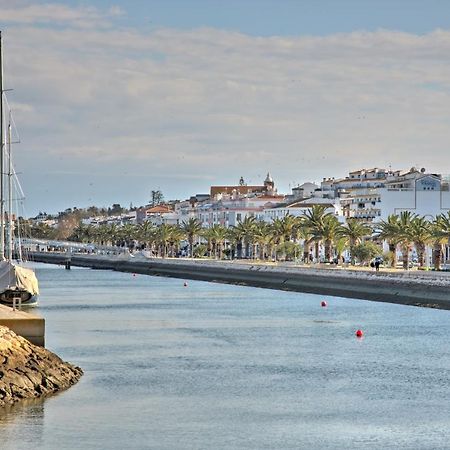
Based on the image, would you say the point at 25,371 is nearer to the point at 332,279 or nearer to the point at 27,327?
the point at 27,327

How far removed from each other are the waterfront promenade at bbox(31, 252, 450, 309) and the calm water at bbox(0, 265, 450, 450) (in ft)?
17.5

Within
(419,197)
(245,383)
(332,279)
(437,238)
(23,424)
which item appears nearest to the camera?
(23,424)

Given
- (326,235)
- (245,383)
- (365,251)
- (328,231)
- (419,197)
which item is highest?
(419,197)

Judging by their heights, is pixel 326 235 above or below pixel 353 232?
below

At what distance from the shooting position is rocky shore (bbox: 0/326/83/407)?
37750 mm

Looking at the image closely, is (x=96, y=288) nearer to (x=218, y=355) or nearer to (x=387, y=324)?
(x=387, y=324)

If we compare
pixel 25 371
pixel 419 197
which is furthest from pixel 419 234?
pixel 25 371

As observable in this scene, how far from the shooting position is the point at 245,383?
45312 mm

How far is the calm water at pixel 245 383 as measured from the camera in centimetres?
3553

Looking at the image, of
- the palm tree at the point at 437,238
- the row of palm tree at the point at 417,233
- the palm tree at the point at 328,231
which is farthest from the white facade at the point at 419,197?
the palm tree at the point at 437,238

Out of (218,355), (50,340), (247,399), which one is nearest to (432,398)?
(247,399)

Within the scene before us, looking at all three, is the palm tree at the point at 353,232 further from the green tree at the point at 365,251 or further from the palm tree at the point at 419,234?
the palm tree at the point at 419,234

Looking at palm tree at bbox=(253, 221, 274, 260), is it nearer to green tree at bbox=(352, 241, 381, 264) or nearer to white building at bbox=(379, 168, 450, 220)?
white building at bbox=(379, 168, 450, 220)

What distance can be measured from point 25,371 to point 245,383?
29.2 ft
